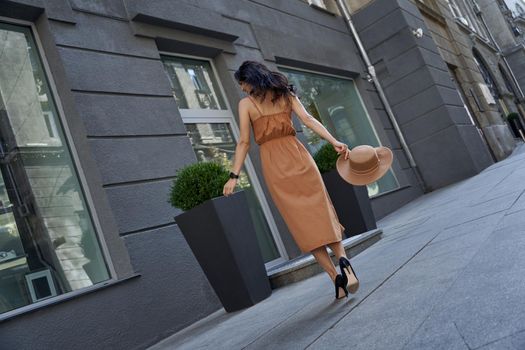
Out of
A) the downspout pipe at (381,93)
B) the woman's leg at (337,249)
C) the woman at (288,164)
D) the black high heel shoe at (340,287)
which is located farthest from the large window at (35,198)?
the downspout pipe at (381,93)

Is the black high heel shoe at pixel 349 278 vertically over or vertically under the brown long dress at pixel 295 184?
under

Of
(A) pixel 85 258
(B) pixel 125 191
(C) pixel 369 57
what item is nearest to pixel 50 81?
(B) pixel 125 191

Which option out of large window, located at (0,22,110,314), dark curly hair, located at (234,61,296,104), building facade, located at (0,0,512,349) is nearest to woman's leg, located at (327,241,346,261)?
dark curly hair, located at (234,61,296,104)

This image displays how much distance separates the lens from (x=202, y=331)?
4.72 meters

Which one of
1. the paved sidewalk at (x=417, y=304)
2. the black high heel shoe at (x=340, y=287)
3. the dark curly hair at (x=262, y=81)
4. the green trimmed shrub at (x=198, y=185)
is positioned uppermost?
the dark curly hair at (x=262, y=81)

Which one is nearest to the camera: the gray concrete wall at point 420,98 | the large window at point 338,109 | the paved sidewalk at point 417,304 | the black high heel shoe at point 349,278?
the paved sidewalk at point 417,304

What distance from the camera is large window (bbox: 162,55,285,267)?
291 inches

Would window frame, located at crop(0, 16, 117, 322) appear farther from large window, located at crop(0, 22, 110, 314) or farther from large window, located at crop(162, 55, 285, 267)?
large window, located at crop(162, 55, 285, 267)

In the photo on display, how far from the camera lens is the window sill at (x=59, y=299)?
439cm

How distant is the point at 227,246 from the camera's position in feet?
15.9

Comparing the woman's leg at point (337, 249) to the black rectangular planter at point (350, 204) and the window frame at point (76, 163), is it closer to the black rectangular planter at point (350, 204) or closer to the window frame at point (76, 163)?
the window frame at point (76, 163)

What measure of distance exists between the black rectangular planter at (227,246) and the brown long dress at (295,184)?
Result: 3.09ft

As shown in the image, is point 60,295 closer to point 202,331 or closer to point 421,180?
point 202,331

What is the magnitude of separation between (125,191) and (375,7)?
10.3 m
